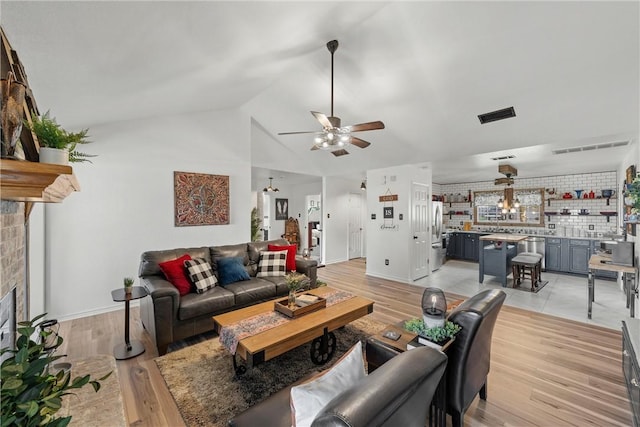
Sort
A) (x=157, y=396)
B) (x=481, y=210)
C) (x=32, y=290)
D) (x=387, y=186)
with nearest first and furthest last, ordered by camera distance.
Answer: (x=157, y=396), (x=32, y=290), (x=387, y=186), (x=481, y=210)

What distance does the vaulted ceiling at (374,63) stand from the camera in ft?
5.87

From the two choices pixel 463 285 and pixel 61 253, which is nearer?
pixel 61 253

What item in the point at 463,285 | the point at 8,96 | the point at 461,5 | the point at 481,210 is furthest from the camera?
the point at 481,210

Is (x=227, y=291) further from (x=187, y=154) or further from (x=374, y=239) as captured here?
(x=374, y=239)

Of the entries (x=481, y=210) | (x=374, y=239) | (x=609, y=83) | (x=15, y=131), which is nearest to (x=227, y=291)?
(x=15, y=131)

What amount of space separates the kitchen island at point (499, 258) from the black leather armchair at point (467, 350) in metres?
4.17

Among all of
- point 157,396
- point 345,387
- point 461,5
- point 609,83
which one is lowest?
point 157,396

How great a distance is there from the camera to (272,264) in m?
4.07

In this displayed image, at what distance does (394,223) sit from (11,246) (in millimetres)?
5454

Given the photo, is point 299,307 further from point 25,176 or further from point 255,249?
point 25,176

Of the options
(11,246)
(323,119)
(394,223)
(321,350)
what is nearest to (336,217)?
(394,223)

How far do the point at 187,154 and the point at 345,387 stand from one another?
4.66 metres

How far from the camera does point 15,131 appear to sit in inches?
47.4

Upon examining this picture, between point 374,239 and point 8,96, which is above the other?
point 8,96
